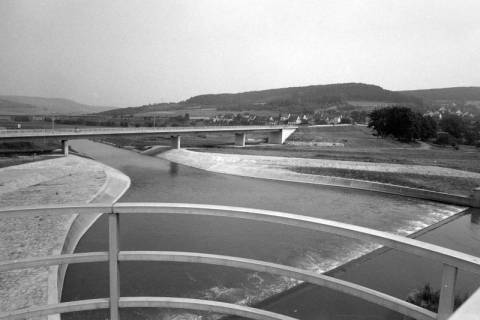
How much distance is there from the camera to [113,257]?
2727 millimetres

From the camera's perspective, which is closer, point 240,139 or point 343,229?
point 343,229

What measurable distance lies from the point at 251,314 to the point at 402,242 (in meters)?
1.36

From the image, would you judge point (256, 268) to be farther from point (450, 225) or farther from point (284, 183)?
point (284, 183)

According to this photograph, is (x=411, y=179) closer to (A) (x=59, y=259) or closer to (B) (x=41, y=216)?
(B) (x=41, y=216)

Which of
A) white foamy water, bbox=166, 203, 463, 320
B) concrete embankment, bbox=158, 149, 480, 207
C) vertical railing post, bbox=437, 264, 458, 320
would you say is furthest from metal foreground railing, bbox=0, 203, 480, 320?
concrete embankment, bbox=158, 149, 480, 207

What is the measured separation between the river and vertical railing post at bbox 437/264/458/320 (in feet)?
29.6

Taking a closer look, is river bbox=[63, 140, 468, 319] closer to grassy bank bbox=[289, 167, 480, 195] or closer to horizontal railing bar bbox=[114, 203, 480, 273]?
grassy bank bbox=[289, 167, 480, 195]

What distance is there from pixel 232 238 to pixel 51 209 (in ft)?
47.2

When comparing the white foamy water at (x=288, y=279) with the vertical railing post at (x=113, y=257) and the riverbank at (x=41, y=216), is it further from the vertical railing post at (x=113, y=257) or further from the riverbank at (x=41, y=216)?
the vertical railing post at (x=113, y=257)

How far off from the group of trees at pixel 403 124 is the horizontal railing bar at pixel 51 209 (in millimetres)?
71536

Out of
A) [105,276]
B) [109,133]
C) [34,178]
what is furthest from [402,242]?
[109,133]

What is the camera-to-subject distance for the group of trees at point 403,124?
2586 inches

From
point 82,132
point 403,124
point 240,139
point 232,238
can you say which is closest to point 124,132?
point 82,132

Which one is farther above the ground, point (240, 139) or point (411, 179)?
point (240, 139)
